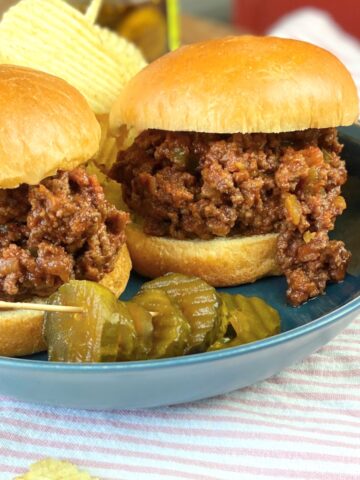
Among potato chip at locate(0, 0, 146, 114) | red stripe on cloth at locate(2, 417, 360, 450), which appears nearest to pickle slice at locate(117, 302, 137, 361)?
red stripe on cloth at locate(2, 417, 360, 450)

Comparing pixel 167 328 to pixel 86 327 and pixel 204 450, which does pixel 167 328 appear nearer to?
pixel 86 327

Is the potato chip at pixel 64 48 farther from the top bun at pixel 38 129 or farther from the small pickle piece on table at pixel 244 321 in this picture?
the small pickle piece on table at pixel 244 321

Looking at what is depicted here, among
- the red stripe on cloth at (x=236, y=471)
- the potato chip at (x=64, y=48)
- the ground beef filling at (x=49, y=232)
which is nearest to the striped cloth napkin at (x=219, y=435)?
the red stripe on cloth at (x=236, y=471)

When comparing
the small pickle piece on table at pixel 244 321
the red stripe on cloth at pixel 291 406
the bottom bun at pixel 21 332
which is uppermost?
the small pickle piece on table at pixel 244 321

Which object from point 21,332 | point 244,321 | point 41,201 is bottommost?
point 21,332

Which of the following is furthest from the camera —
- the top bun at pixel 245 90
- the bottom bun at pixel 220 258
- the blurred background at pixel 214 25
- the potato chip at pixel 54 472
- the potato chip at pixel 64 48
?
the blurred background at pixel 214 25

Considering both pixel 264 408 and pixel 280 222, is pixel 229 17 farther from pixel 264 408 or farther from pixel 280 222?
pixel 264 408

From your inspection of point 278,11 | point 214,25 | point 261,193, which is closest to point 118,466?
point 261,193
